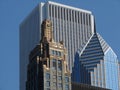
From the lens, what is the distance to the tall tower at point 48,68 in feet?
569

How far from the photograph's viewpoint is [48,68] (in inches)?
6895

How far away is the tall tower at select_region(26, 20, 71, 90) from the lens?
17338 centimetres

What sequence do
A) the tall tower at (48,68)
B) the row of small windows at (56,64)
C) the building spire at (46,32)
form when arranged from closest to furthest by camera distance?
1. the tall tower at (48,68)
2. the row of small windows at (56,64)
3. the building spire at (46,32)

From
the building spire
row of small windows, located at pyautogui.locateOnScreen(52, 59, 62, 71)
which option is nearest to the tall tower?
row of small windows, located at pyautogui.locateOnScreen(52, 59, 62, 71)

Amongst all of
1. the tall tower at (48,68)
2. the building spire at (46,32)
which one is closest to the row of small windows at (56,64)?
the tall tower at (48,68)

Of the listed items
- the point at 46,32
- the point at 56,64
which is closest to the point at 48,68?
the point at 56,64

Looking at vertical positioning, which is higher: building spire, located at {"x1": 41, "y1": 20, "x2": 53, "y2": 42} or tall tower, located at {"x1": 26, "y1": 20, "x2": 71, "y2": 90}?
building spire, located at {"x1": 41, "y1": 20, "x2": 53, "y2": 42}

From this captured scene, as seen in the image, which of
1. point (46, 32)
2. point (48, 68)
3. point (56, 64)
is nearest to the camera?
point (48, 68)

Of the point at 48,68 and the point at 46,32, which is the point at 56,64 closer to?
the point at 48,68

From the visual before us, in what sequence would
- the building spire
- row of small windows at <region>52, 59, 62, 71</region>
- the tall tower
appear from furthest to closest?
the building spire
row of small windows at <region>52, 59, 62, 71</region>
the tall tower

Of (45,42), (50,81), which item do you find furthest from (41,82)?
(45,42)

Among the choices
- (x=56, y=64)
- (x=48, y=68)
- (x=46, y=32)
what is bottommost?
(x=48, y=68)

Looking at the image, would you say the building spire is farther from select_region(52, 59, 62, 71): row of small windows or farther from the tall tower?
select_region(52, 59, 62, 71): row of small windows

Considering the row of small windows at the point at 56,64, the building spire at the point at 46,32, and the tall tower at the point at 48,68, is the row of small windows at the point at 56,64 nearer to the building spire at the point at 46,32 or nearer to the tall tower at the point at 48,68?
the tall tower at the point at 48,68
